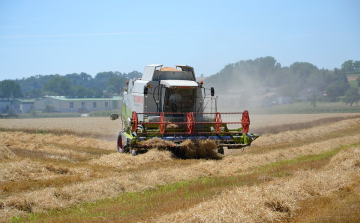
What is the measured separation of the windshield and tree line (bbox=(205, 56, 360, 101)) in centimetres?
8028

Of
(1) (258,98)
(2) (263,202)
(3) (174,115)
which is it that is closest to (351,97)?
(1) (258,98)

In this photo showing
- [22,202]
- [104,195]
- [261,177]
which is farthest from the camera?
[261,177]

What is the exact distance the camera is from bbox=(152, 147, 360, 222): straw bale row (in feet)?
22.9

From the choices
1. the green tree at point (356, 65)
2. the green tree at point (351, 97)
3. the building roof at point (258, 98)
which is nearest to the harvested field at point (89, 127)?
the green tree at point (351, 97)

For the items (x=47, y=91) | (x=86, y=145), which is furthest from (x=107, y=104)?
(x=86, y=145)

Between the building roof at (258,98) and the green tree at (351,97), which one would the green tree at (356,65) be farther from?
the building roof at (258,98)

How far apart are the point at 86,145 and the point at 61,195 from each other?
15536 mm

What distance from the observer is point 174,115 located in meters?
17.8

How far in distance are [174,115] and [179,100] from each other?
0.72 metres

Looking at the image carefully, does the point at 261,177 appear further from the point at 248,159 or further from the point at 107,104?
the point at 107,104

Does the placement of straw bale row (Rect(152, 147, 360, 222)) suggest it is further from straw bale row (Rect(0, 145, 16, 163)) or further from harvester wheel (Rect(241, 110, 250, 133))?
straw bale row (Rect(0, 145, 16, 163))

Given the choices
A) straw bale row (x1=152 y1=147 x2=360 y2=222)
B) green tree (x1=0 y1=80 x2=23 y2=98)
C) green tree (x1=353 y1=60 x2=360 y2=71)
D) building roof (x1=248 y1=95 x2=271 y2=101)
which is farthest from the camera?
green tree (x1=353 y1=60 x2=360 y2=71)

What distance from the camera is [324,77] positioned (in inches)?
4579

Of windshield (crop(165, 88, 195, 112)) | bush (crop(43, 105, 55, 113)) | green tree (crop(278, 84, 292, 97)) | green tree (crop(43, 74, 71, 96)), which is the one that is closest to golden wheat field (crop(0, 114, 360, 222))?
windshield (crop(165, 88, 195, 112))
